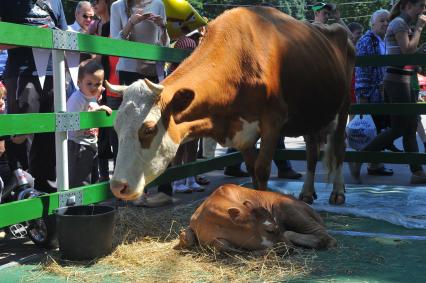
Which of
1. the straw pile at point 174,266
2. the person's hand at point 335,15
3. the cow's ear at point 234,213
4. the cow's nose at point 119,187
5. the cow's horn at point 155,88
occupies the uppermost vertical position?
the person's hand at point 335,15

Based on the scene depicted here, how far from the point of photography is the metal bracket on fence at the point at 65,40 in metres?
4.05

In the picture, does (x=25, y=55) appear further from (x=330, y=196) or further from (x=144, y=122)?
(x=330, y=196)

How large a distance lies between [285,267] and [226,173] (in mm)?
4295

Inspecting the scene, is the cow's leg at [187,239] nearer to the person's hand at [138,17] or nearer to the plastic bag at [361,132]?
the person's hand at [138,17]

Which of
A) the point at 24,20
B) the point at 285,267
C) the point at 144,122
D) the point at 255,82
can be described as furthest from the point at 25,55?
the point at 285,267

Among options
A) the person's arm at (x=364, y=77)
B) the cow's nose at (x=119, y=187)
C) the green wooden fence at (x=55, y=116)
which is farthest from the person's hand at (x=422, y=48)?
the cow's nose at (x=119, y=187)

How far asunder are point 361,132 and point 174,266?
15.0ft

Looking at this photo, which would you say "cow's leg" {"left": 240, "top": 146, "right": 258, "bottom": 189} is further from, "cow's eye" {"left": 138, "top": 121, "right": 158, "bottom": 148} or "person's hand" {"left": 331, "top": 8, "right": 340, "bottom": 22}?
"person's hand" {"left": 331, "top": 8, "right": 340, "bottom": 22}

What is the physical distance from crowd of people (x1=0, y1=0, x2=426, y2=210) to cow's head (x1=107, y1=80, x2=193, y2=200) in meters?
0.90

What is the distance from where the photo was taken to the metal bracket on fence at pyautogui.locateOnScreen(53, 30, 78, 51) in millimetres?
4047

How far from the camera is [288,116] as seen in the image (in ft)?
16.5

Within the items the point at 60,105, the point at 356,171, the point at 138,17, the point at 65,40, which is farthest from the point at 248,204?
the point at 356,171

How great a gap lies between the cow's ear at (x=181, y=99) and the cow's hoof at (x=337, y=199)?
2.49m

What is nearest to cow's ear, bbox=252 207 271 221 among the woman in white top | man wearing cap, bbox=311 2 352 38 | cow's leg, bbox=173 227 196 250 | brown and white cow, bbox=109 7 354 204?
cow's leg, bbox=173 227 196 250
